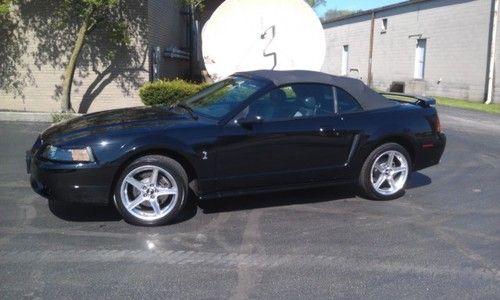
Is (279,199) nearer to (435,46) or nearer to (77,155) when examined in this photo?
(77,155)

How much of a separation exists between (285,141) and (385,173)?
1466 millimetres

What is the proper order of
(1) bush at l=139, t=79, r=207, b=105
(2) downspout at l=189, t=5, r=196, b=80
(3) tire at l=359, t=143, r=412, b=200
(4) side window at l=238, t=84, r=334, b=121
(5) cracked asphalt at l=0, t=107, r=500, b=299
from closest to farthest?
1. (5) cracked asphalt at l=0, t=107, r=500, b=299
2. (4) side window at l=238, t=84, r=334, b=121
3. (3) tire at l=359, t=143, r=412, b=200
4. (1) bush at l=139, t=79, r=207, b=105
5. (2) downspout at l=189, t=5, r=196, b=80

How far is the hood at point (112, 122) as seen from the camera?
5273 millimetres

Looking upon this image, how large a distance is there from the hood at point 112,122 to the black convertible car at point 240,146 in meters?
0.01

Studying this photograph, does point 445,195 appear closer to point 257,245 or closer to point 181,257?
point 257,245

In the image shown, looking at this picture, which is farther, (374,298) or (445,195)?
(445,195)

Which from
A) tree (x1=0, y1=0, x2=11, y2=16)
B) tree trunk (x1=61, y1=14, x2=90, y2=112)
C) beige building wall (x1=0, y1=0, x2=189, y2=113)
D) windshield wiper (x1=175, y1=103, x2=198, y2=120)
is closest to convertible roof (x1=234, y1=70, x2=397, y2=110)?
windshield wiper (x1=175, y1=103, x2=198, y2=120)

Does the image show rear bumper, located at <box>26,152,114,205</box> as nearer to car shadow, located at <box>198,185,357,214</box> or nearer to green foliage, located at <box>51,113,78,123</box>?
car shadow, located at <box>198,185,357,214</box>

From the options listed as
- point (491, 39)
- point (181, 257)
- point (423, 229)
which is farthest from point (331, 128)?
point (491, 39)

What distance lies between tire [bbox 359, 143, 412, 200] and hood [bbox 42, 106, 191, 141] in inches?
84.9

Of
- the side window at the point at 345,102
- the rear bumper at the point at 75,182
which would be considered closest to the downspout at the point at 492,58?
the side window at the point at 345,102

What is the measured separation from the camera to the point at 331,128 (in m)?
5.95

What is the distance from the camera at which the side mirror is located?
5.50 meters

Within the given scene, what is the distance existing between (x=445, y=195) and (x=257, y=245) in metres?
3.04
